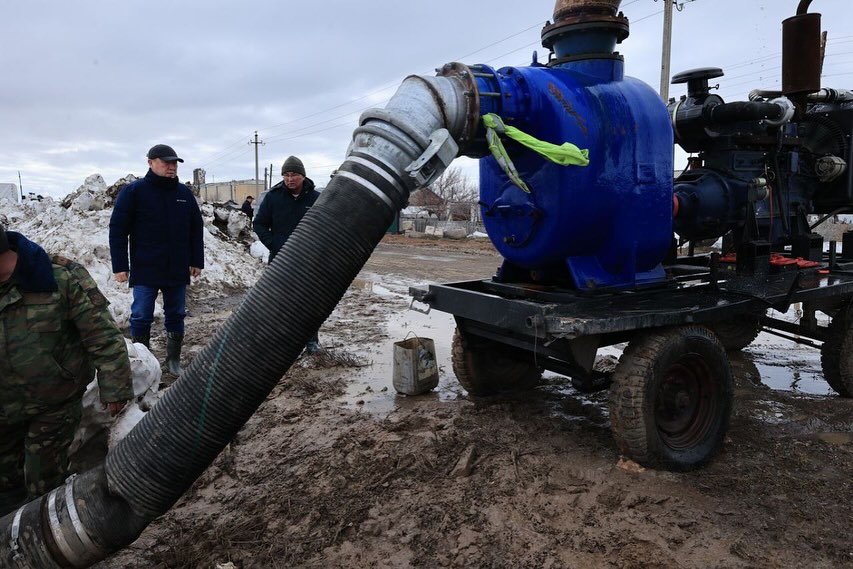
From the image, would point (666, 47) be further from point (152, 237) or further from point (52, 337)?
point (52, 337)

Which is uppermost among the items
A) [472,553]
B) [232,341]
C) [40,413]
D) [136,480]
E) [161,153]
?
[161,153]

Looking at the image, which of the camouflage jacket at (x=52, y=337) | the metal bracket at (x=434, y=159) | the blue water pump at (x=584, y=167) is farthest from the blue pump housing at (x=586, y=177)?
the camouflage jacket at (x=52, y=337)

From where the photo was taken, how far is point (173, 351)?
5301 mm

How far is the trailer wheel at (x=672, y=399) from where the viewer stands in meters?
3.32

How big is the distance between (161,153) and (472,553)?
155 inches

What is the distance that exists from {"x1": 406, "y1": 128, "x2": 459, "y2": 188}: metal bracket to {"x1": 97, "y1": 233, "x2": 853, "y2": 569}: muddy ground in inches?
67.0

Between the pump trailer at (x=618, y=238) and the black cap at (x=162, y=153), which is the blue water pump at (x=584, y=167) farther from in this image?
the black cap at (x=162, y=153)

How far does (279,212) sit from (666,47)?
1404 cm

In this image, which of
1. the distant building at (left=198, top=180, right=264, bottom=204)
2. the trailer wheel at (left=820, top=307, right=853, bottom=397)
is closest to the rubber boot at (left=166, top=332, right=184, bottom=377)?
the trailer wheel at (left=820, top=307, right=853, bottom=397)

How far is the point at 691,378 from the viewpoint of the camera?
12.3ft

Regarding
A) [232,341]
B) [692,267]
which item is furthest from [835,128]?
[232,341]

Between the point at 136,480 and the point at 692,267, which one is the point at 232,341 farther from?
the point at 692,267

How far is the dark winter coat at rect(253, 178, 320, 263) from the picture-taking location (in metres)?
5.85

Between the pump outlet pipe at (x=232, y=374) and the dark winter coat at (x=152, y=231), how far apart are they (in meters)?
2.60
